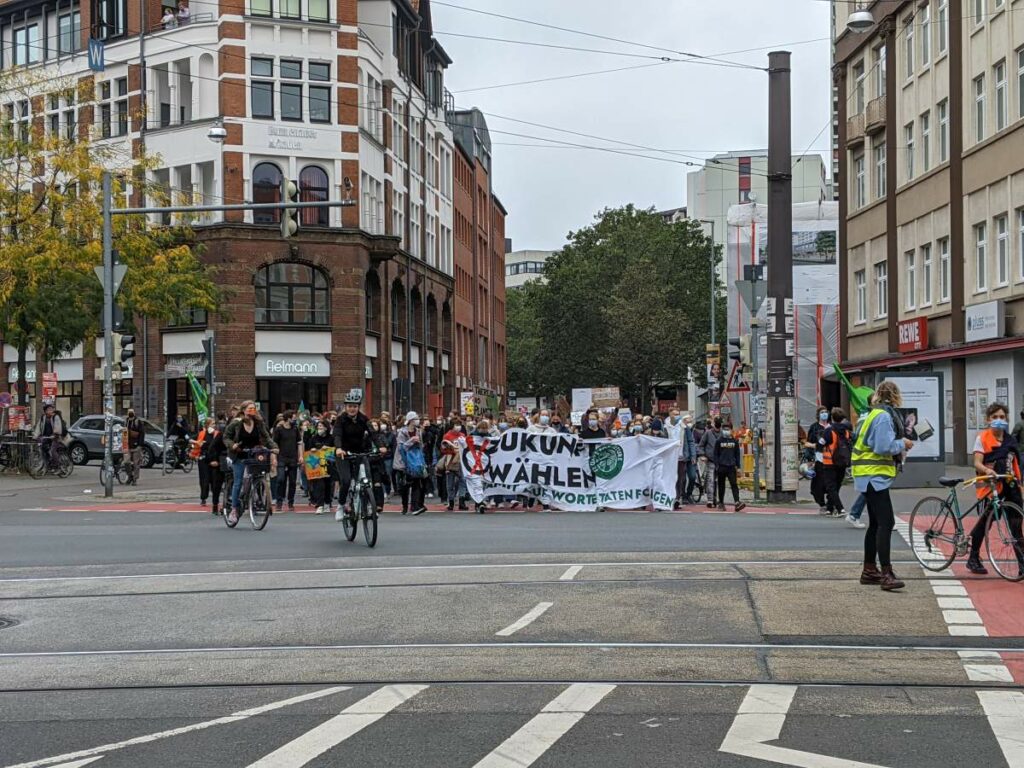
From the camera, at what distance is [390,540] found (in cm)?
1714

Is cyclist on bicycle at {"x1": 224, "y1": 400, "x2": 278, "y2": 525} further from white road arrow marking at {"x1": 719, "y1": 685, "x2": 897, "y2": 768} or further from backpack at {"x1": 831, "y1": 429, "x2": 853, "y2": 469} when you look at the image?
white road arrow marking at {"x1": 719, "y1": 685, "x2": 897, "y2": 768}

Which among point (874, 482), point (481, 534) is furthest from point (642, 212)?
point (874, 482)

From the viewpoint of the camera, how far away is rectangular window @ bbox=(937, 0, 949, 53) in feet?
129

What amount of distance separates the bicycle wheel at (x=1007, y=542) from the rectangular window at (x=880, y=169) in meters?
35.4

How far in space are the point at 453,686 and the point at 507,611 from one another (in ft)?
9.74

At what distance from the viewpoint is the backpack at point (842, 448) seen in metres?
20.9

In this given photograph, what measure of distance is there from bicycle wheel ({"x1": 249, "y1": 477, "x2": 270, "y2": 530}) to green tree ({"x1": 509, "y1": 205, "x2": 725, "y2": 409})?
5880 centimetres

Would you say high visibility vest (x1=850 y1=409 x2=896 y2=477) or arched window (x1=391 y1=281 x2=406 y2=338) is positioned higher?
arched window (x1=391 y1=281 x2=406 y2=338)

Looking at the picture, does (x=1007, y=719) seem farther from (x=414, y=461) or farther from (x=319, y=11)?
(x=319, y=11)

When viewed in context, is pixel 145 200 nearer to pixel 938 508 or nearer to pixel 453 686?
pixel 938 508

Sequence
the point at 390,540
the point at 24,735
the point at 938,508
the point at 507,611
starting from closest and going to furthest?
the point at 24,735 < the point at 507,611 < the point at 938,508 < the point at 390,540

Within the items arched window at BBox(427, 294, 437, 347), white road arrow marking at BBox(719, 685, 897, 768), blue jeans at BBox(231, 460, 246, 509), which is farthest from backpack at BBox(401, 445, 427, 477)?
arched window at BBox(427, 294, 437, 347)

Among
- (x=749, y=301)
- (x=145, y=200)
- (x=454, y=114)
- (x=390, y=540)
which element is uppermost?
(x=454, y=114)

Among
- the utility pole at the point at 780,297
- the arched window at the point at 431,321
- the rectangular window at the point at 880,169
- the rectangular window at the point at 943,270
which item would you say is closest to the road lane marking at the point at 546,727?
the utility pole at the point at 780,297
